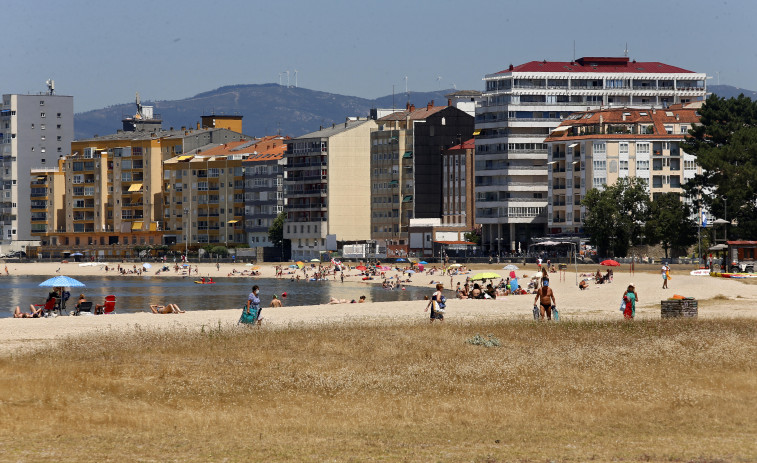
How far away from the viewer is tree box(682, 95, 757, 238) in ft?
326

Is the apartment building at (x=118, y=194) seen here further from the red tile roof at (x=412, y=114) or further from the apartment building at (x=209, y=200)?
the red tile roof at (x=412, y=114)

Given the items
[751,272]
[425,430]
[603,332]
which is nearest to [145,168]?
[751,272]

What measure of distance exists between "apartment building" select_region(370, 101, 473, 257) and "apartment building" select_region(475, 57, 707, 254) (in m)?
12.6

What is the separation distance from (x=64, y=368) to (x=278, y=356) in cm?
601

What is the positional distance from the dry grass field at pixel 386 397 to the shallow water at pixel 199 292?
125ft

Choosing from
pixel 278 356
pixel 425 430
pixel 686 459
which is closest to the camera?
pixel 686 459

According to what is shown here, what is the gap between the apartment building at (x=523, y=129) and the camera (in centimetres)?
14848

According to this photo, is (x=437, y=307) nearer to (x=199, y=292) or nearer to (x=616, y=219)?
(x=199, y=292)

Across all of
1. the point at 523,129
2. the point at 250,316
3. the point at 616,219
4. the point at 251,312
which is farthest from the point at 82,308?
the point at 523,129

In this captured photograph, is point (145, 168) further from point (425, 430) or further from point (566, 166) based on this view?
point (425, 430)

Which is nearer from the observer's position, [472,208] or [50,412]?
[50,412]

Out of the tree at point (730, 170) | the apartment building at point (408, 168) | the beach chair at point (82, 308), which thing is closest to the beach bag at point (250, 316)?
the beach chair at point (82, 308)

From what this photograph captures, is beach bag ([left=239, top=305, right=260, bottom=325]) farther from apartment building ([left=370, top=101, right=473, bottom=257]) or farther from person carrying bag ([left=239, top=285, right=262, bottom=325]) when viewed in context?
apartment building ([left=370, top=101, right=473, bottom=257])

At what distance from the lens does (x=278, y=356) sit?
3256 cm
